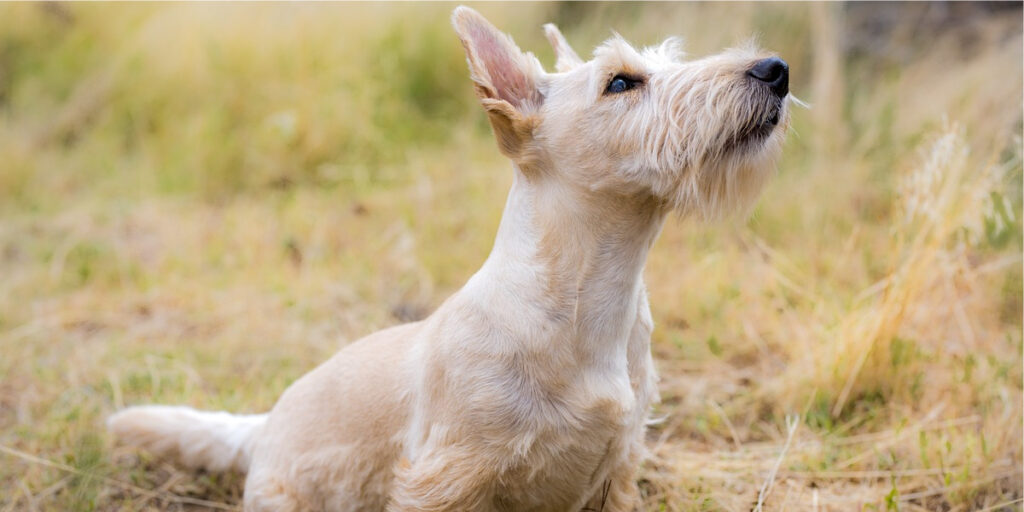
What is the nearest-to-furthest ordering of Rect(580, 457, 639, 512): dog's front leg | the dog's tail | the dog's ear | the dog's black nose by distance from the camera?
the dog's black nose < the dog's ear < Rect(580, 457, 639, 512): dog's front leg < the dog's tail

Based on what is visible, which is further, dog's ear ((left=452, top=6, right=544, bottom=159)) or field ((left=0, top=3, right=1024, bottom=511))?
field ((left=0, top=3, right=1024, bottom=511))

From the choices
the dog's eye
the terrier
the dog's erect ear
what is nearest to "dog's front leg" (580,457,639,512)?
the terrier

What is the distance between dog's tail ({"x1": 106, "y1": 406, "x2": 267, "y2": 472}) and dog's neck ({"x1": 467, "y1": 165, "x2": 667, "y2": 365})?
1586 mm

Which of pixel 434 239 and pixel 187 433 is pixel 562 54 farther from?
pixel 434 239

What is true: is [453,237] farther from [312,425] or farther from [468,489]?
[468,489]

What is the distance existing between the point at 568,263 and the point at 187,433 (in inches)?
79.5

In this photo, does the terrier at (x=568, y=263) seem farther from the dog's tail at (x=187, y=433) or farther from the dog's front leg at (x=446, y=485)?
the dog's tail at (x=187, y=433)

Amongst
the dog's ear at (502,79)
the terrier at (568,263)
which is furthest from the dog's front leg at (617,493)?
the dog's ear at (502,79)

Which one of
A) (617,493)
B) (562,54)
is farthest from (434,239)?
(617,493)

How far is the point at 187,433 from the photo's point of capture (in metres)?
3.80

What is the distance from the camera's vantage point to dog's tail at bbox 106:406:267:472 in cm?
380

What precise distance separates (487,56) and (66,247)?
495 centimetres

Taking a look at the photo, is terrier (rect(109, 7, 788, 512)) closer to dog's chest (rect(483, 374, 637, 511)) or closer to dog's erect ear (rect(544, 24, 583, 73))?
dog's chest (rect(483, 374, 637, 511))

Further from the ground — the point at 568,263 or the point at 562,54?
the point at 562,54
